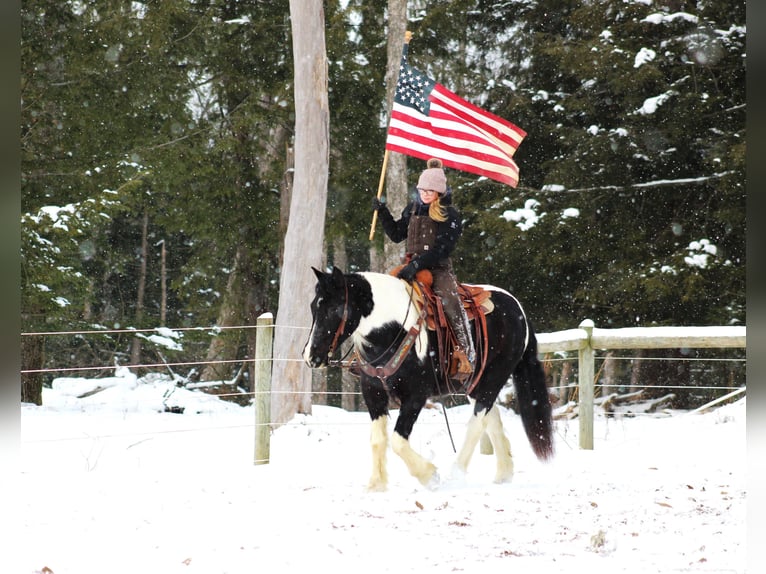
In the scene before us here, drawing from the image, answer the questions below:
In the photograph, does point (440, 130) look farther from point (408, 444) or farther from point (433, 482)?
point (433, 482)

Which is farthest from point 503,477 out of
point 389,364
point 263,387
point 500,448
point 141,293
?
point 141,293

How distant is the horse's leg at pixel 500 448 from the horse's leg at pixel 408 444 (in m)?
0.86

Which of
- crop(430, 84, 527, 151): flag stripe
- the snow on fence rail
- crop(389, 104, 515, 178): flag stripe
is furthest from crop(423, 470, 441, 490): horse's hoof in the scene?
crop(430, 84, 527, 151): flag stripe

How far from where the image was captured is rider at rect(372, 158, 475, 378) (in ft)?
19.6

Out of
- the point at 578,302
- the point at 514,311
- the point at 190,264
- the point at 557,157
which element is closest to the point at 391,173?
the point at 557,157

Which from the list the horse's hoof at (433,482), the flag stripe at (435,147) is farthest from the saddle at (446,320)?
the flag stripe at (435,147)

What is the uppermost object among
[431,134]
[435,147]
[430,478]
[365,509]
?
[431,134]

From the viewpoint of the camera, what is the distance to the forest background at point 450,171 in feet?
41.7

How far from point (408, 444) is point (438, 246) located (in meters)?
1.51

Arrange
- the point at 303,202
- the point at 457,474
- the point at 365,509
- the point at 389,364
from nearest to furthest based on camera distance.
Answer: the point at 365,509
the point at 389,364
the point at 457,474
the point at 303,202

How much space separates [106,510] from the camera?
5168 mm

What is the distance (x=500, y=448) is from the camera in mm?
6598

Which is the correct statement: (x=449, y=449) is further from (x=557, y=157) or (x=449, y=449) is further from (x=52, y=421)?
(x=557, y=157)

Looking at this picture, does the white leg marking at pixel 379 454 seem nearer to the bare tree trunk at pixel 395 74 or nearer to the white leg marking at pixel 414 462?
the white leg marking at pixel 414 462
